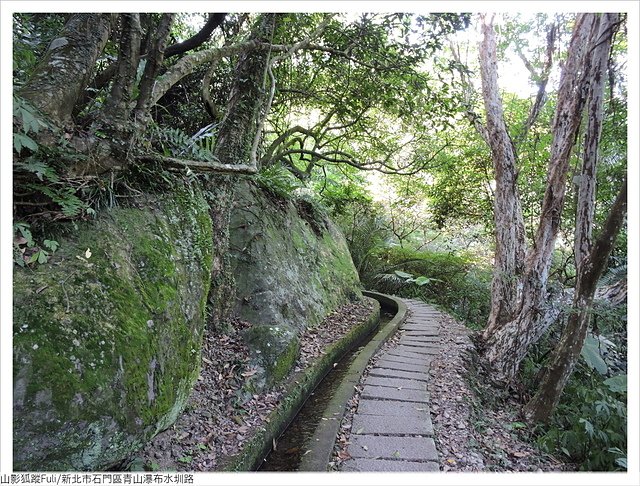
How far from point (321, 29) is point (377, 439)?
4.44 meters

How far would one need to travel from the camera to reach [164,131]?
3104 mm

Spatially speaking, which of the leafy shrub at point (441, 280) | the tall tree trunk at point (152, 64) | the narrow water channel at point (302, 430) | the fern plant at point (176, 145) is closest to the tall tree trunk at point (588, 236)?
the narrow water channel at point (302, 430)

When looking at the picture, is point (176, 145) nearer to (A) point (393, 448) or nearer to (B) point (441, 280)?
(A) point (393, 448)

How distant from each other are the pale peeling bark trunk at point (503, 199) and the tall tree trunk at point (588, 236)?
140 centimetres

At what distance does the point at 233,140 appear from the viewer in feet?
12.6

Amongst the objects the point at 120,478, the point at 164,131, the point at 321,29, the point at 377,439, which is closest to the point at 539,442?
the point at 377,439

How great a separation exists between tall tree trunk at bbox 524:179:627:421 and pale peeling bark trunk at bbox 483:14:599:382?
3.18 feet

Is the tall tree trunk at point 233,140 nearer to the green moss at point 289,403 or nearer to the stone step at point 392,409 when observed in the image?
the green moss at point 289,403

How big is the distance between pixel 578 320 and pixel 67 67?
453 centimetres

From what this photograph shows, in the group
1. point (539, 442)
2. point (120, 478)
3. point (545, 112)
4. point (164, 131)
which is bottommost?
point (539, 442)

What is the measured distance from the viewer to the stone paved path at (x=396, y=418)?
2.64 m

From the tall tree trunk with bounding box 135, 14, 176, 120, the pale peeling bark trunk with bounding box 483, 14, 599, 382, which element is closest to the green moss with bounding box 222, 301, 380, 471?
the pale peeling bark trunk with bounding box 483, 14, 599, 382

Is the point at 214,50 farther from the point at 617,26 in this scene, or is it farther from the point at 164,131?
the point at 617,26

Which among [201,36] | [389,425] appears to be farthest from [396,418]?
[201,36]
